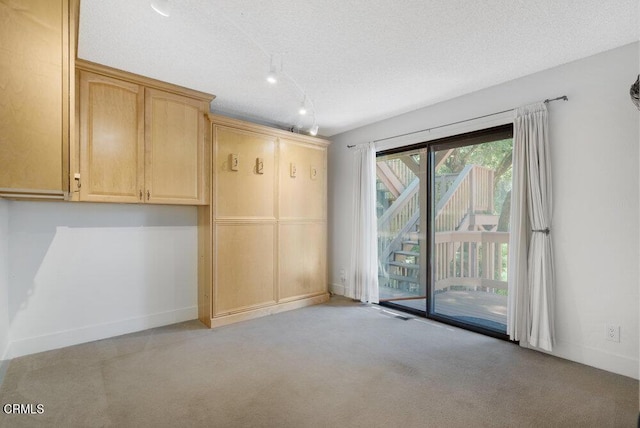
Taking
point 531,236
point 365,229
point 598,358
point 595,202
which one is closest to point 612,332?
point 598,358

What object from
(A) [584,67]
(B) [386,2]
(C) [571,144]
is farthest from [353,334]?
(A) [584,67]

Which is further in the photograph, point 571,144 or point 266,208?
point 266,208

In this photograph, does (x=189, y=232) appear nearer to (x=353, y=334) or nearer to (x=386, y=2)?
(x=353, y=334)

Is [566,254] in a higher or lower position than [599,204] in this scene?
lower

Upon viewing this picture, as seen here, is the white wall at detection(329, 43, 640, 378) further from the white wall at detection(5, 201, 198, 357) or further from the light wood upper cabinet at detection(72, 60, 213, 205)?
the white wall at detection(5, 201, 198, 357)

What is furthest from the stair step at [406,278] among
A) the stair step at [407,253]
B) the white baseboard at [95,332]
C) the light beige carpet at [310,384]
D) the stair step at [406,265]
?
the white baseboard at [95,332]

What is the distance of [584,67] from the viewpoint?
7.98ft

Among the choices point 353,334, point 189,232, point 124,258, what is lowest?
point 353,334

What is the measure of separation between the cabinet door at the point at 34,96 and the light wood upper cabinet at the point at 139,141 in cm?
A: 132

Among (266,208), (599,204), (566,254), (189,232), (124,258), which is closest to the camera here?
(599,204)

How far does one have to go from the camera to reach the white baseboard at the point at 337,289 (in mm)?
4543

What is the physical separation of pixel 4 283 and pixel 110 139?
4.59ft

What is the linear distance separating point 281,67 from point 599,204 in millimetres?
2764

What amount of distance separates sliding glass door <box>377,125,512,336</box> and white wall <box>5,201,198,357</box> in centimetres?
257
